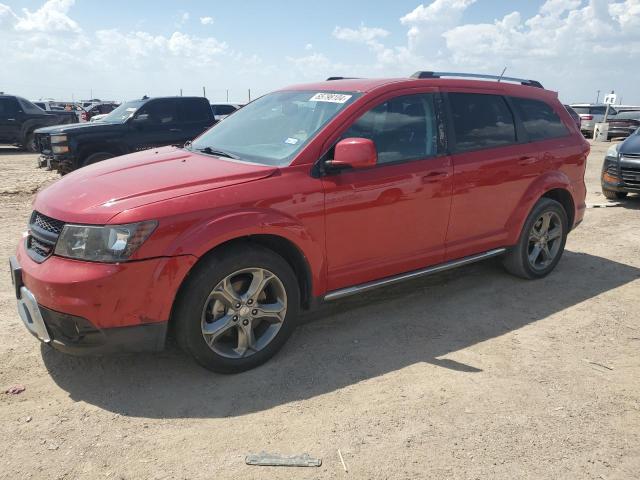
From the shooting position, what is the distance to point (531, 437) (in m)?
2.80

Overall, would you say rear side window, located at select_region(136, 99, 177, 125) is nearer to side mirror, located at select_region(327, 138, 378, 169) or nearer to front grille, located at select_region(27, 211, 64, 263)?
front grille, located at select_region(27, 211, 64, 263)

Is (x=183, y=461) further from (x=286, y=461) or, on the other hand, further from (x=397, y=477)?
(x=397, y=477)

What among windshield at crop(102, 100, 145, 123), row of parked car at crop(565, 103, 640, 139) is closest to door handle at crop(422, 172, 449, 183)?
windshield at crop(102, 100, 145, 123)

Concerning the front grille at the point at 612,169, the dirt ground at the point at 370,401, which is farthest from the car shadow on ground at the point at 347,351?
the front grille at the point at 612,169

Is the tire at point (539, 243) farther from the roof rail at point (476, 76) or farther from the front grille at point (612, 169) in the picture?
the front grille at point (612, 169)

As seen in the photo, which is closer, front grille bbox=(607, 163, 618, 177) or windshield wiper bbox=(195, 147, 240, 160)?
windshield wiper bbox=(195, 147, 240, 160)

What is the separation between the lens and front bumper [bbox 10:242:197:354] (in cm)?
287

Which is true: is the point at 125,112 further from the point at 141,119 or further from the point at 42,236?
the point at 42,236

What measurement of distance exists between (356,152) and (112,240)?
5.04 feet

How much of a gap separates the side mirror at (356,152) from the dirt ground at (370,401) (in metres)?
1.32

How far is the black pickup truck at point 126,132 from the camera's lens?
9875 millimetres

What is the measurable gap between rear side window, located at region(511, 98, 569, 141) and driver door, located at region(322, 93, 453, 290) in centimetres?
119

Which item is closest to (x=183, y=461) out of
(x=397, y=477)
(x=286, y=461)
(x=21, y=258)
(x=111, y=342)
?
(x=286, y=461)

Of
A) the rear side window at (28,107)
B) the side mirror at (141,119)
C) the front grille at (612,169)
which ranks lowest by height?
the front grille at (612,169)
